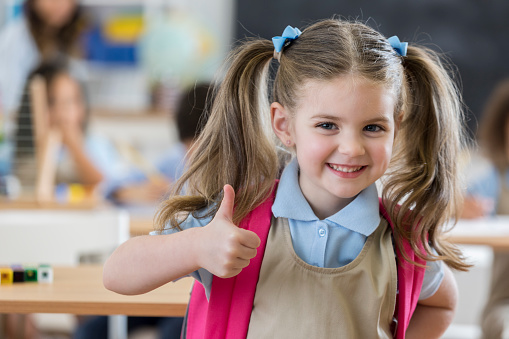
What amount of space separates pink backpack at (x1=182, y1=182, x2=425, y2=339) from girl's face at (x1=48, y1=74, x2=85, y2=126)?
89.7 inches

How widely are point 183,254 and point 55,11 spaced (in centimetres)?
392

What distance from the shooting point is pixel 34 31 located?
178 inches

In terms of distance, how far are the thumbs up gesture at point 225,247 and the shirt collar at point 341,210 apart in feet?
0.42

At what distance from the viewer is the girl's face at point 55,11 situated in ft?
14.6

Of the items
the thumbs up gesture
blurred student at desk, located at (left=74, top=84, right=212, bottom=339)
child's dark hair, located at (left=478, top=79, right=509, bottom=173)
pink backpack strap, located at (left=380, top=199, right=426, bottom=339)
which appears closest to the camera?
the thumbs up gesture

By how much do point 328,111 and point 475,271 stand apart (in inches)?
102

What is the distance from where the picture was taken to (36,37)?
14.8 feet

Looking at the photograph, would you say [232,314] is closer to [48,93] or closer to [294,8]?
[48,93]

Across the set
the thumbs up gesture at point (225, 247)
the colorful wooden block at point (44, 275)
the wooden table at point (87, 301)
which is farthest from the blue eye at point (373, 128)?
the colorful wooden block at point (44, 275)

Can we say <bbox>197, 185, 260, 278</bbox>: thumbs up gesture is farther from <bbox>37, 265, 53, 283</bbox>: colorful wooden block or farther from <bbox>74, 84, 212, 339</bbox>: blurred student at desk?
<bbox>74, 84, 212, 339</bbox>: blurred student at desk

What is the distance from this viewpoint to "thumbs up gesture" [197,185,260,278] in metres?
0.85

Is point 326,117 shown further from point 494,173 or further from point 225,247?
point 494,173

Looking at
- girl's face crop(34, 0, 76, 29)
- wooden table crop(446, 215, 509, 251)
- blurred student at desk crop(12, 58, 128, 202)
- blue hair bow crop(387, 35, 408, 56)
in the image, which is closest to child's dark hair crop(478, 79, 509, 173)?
wooden table crop(446, 215, 509, 251)

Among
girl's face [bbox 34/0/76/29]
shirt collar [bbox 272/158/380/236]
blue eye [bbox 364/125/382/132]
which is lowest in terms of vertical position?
shirt collar [bbox 272/158/380/236]
